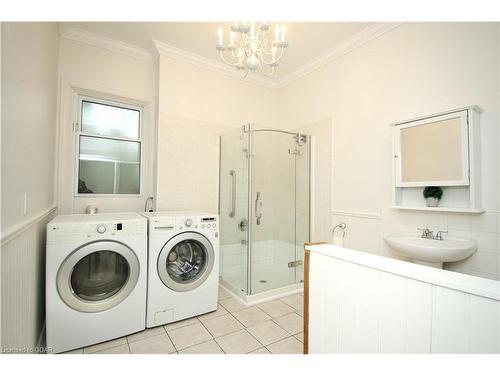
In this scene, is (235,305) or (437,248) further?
(235,305)

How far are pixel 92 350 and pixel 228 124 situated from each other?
8.33ft

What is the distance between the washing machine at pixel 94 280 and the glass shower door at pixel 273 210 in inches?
44.8

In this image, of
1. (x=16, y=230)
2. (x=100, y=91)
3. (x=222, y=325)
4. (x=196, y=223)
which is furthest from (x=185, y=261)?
(x=100, y=91)

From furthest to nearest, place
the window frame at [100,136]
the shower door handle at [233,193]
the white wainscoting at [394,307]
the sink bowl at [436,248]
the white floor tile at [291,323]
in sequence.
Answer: the shower door handle at [233,193], the window frame at [100,136], the white floor tile at [291,323], the sink bowl at [436,248], the white wainscoting at [394,307]

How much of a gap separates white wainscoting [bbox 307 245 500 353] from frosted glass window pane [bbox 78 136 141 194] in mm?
2273

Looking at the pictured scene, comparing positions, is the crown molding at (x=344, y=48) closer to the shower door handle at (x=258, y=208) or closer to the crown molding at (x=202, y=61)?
the crown molding at (x=202, y=61)

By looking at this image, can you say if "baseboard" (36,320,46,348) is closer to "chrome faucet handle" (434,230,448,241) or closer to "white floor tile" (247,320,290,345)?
"white floor tile" (247,320,290,345)

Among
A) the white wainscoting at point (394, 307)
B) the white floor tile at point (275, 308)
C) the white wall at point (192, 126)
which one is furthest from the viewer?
the white wall at point (192, 126)

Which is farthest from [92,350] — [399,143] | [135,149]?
[399,143]

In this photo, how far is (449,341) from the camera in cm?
74

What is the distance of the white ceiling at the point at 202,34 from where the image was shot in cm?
228

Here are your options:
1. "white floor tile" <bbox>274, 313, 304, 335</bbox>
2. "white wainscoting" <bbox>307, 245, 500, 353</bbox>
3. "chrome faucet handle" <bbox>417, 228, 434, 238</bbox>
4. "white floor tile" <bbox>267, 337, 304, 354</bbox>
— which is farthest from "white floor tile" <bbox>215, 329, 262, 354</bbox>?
"chrome faucet handle" <bbox>417, 228, 434, 238</bbox>

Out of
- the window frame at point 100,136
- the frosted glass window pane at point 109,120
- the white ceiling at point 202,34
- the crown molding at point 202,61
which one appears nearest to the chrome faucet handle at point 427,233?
the white ceiling at point 202,34

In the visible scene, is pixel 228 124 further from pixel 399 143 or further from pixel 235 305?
pixel 235 305
